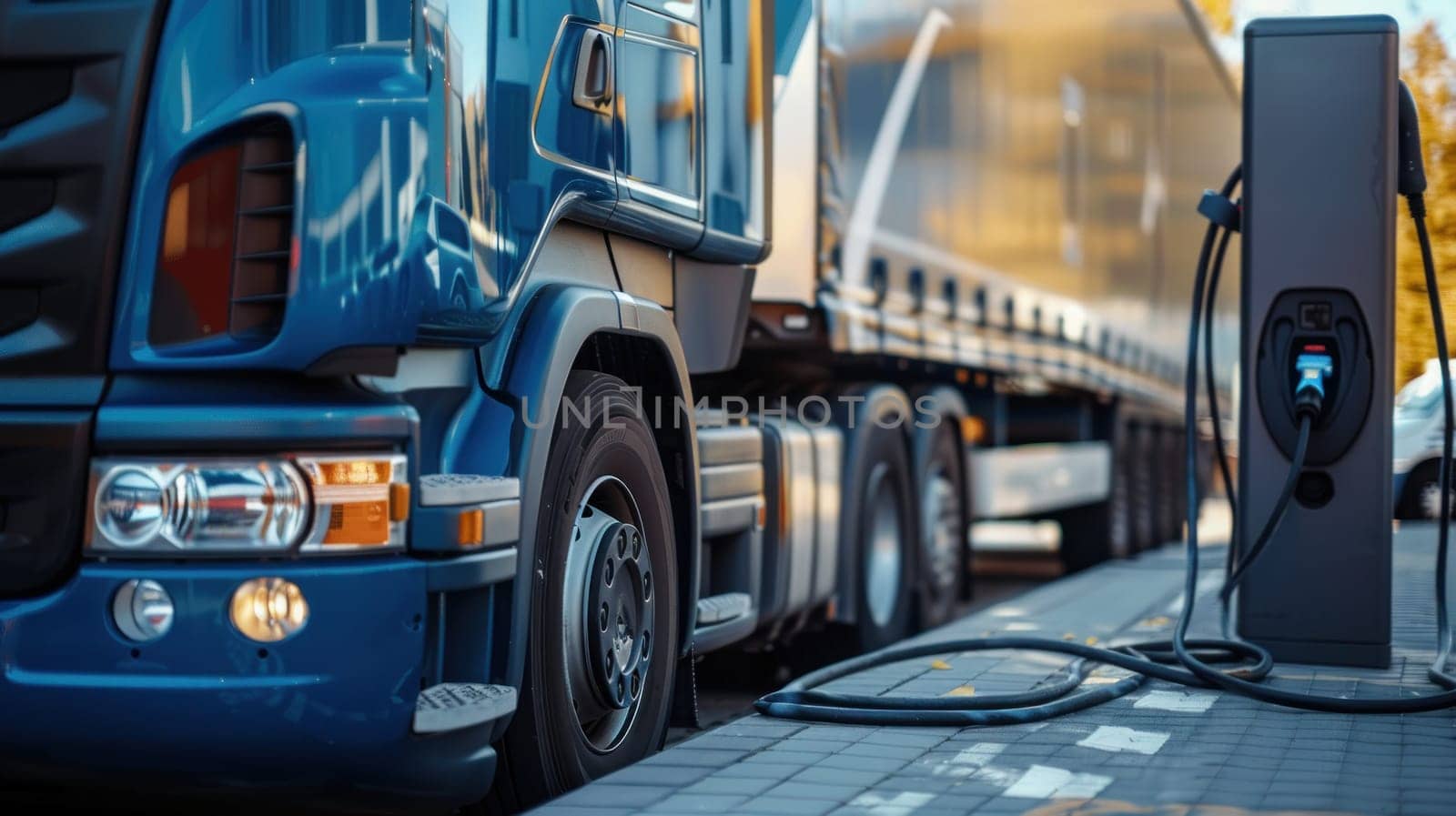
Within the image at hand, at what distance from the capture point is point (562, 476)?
14.9 ft

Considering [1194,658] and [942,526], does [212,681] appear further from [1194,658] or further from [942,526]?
[942,526]

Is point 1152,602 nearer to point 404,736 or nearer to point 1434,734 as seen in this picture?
point 1434,734

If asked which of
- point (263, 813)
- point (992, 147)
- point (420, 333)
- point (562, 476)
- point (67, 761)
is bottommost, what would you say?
point (263, 813)

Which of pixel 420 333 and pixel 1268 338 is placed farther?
pixel 1268 338

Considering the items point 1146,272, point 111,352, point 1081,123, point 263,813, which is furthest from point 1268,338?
point 1146,272

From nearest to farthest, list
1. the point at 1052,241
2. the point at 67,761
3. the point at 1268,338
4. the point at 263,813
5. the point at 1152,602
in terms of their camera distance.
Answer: the point at 67,761
the point at 263,813
the point at 1268,338
the point at 1152,602
the point at 1052,241

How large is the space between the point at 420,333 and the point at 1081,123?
9.42 meters

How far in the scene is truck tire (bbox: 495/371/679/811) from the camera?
4461mm

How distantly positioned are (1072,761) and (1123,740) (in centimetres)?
35

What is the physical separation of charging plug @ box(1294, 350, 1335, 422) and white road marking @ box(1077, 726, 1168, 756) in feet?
5.75

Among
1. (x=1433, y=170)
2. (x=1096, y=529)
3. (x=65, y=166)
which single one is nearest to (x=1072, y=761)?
(x=65, y=166)

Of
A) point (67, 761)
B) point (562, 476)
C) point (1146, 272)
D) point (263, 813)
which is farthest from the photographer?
point (1146, 272)

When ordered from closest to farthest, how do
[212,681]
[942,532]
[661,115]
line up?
1. [212,681]
2. [661,115]
3. [942,532]

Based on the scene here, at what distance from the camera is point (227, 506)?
3.73 m
